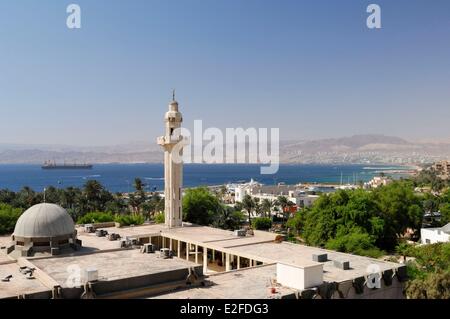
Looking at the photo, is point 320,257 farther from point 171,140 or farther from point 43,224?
point 171,140

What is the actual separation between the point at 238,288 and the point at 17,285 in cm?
1074

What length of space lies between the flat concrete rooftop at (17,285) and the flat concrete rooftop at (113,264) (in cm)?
89

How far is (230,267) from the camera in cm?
3192

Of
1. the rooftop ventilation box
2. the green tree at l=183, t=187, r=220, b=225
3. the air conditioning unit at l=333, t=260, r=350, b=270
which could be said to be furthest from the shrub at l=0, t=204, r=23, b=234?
the air conditioning unit at l=333, t=260, r=350, b=270

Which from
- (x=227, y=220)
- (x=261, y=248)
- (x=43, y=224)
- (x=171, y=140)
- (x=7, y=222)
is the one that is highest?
(x=171, y=140)

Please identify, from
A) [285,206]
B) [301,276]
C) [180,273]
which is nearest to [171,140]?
[180,273]

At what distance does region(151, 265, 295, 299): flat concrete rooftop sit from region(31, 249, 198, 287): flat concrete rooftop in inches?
61.2

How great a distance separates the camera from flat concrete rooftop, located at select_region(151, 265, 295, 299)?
67.2 feet

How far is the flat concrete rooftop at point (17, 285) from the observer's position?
63.2ft

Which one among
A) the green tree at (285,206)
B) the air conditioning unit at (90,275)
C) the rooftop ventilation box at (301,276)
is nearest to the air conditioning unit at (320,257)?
the rooftop ventilation box at (301,276)

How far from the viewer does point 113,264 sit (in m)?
24.1
